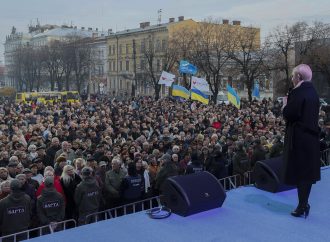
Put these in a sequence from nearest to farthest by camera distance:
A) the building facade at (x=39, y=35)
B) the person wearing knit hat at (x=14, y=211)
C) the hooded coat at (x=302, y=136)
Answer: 1. the hooded coat at (x=302, y=136)
2. the person wearing knit hat at (x=14, y=211)
3. the building facade at (x=39, y=35)

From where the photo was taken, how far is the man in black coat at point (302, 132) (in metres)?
4.68

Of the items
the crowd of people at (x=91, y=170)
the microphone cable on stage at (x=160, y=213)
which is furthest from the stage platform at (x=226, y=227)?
the crowd of people at (x=91, y=170)

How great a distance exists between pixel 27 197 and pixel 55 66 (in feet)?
229

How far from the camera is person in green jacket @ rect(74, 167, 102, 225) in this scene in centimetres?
732

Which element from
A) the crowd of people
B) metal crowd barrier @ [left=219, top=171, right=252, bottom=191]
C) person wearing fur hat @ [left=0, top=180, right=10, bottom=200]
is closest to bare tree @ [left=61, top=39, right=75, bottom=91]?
the crowd of people

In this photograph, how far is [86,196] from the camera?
24.0 ft

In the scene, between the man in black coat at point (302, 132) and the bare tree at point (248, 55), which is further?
the bare tree at point (248, 55)

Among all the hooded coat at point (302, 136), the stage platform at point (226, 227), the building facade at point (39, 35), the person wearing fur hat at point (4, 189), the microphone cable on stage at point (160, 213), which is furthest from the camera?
the building facade at point (39, 35)

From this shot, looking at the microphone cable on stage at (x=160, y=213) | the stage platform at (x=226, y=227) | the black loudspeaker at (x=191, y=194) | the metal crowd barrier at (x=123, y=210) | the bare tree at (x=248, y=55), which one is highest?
the bare tree at (x=248, y=55)

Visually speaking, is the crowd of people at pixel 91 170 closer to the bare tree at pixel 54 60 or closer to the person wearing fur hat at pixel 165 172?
the person wearing fur hat at pixel 165 172

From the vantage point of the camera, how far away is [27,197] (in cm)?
661

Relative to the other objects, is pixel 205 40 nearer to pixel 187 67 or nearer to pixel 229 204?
pixel 187 67

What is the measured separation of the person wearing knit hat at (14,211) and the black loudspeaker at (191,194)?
7.46 feet

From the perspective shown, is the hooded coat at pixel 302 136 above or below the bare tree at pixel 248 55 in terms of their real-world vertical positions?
below
